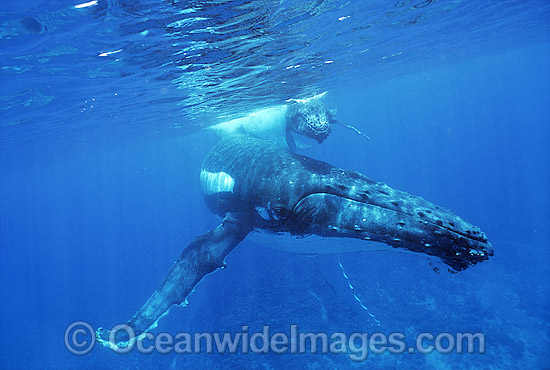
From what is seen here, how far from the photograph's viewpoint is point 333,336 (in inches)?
606

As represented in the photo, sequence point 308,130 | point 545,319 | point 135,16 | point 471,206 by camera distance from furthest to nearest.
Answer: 1. point 471,206
2. point 545,319
3. point 308,130
4. point 135,16

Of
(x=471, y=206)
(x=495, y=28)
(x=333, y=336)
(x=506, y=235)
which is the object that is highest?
(x=495, y=28)

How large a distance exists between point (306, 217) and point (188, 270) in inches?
100

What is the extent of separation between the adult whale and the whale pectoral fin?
17 millimetres

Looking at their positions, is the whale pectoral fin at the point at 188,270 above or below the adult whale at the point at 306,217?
below

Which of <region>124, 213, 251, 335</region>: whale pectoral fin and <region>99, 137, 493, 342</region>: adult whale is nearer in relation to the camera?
<region>99, 137, 493, 342</region>: adult whale

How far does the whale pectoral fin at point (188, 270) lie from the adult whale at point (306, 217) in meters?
0.02

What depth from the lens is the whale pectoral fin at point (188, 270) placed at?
Result: 5.67 metres

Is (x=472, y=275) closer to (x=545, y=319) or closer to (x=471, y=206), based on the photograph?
(x=545, y=319)

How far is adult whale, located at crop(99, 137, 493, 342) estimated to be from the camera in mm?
4332

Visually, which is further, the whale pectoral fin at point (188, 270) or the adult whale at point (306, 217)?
the whale pectoral fin at point (188, 270)

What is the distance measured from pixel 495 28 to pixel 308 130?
70.5 feet

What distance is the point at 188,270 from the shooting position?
20.3 feet

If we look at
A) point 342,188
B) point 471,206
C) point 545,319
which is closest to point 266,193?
point 342,188
